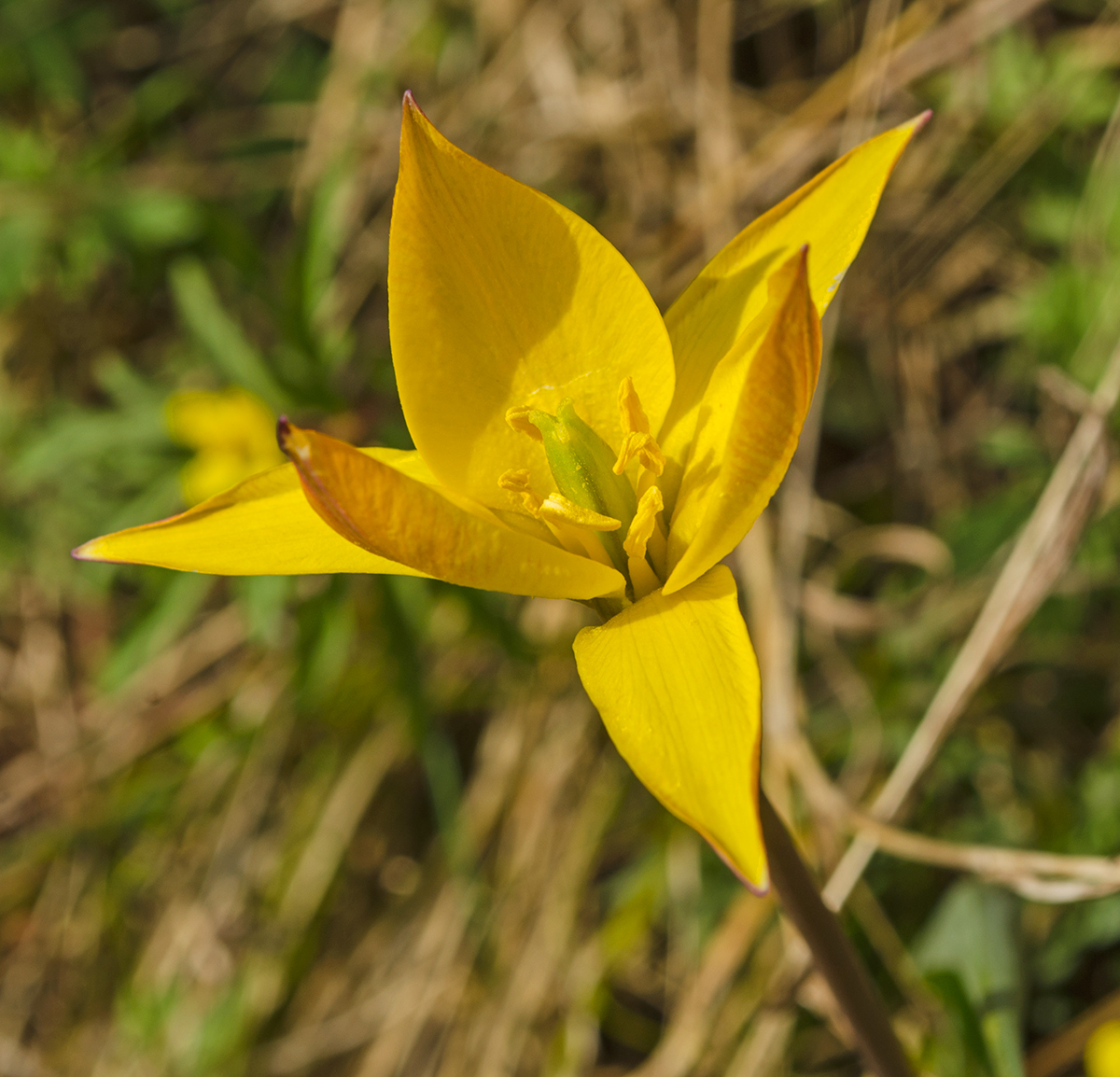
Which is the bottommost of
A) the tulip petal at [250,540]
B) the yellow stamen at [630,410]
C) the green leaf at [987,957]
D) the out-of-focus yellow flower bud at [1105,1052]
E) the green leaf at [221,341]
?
the out-of-focus yellow flower bud at [1105,1052]

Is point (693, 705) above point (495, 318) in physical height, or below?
below

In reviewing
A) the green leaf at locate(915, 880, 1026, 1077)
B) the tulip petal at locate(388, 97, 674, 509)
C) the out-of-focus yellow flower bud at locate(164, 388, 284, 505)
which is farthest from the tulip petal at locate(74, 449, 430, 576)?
the out-of-focus yellow flower bud at locate(164, 388, 284, 505)

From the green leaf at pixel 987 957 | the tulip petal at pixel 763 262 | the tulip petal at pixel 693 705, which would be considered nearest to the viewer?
the tulip petal at pixel 693 705

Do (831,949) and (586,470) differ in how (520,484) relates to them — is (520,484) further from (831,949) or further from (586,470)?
(831,949)

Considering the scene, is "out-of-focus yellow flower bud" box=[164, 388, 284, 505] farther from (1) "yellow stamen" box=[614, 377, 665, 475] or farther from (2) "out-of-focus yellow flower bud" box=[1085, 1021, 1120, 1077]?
(2) "out-of-focus yellow flower bud" box=[1085, 1021, 1120, 1077]

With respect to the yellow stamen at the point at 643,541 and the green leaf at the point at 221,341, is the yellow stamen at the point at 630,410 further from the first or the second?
the green leaf at the point at 221,341

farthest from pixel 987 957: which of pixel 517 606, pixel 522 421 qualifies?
pixel 517 606

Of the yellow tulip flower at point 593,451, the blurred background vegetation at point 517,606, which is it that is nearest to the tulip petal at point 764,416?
the yellow tulip flower at point 593,451

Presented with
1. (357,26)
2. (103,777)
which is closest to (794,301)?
(103,777)
